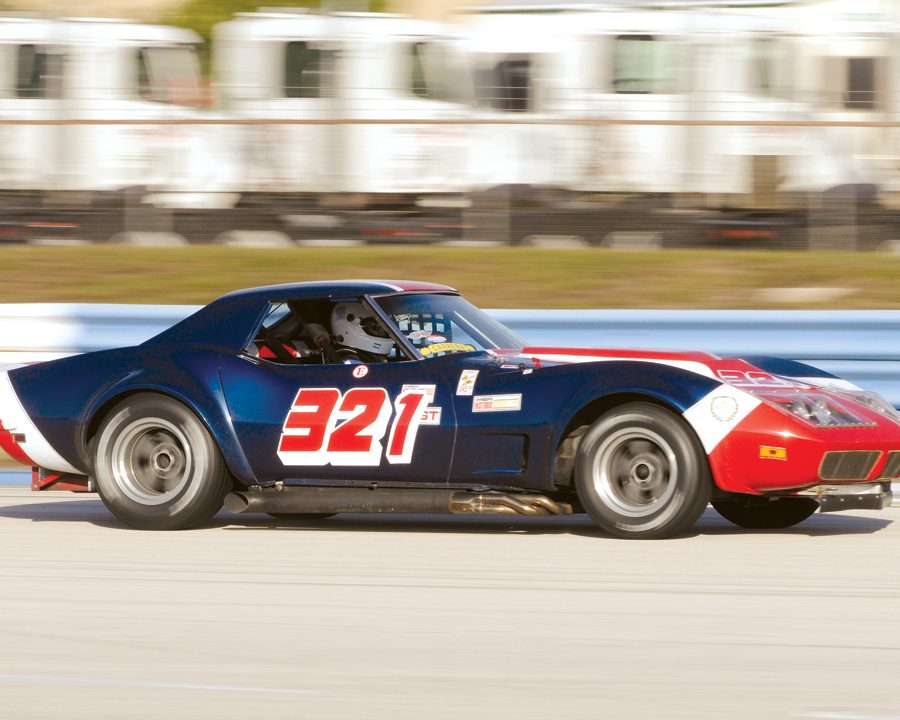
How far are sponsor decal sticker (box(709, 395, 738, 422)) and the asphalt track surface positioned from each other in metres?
0.55

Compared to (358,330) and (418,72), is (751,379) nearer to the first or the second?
(358,330)

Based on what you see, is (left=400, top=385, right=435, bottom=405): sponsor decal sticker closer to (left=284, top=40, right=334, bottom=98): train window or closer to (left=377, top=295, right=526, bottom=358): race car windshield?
(left=377, top=295, right=526, bottom=358): race car windshield

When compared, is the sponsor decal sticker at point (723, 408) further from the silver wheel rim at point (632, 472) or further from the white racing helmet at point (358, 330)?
the white racing helmet at point (358, 330)

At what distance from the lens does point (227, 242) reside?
1405cm

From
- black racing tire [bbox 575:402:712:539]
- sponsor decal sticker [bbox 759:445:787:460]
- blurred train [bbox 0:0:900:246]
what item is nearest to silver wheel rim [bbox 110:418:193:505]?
black racing tire [bbox 575:402:712:539]

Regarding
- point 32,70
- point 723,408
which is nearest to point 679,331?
point 723,408

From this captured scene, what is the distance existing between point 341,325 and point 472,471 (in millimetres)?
1031

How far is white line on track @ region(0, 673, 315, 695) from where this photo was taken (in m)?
4.04

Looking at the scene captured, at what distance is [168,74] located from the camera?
16328 millimetres

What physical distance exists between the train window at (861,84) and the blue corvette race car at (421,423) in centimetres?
582

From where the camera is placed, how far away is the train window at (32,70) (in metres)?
14.8

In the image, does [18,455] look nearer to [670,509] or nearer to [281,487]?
[281,487]

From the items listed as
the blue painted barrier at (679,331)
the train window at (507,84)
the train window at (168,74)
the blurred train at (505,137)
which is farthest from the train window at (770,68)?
the train window at (168,74)

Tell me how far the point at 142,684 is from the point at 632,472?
2837mm
